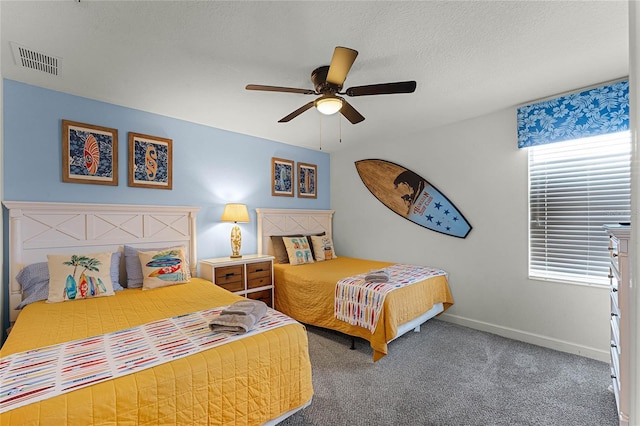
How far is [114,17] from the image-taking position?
1773 mm

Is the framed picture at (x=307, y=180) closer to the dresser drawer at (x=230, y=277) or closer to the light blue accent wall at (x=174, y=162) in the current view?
the light blue accent wall at (x=174, y=162)

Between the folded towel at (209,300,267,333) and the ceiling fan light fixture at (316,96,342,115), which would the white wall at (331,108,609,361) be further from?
the folded towel at (209,300,267,333)

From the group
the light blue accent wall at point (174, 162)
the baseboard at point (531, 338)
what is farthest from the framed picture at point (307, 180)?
the baseboard at point (531, 338)

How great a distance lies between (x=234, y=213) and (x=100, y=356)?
91.6 inches

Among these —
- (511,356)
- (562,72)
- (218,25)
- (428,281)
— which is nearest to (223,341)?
(218,25)

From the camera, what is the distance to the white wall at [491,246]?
2.85 metres

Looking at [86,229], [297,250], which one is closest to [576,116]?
[297,250]

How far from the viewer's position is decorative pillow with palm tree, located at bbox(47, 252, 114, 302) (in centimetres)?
238

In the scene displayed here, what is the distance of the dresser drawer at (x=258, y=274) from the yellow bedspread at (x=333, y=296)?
148 mm

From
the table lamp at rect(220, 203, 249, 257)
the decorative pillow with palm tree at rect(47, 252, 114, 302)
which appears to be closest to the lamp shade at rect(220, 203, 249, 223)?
the table lamp at rect(220, 203, 249, 257)

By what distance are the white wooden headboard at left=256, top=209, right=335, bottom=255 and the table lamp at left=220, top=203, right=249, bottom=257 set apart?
418 millimetres

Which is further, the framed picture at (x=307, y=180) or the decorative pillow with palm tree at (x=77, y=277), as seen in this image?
the framed picture at (x=307, y=180)

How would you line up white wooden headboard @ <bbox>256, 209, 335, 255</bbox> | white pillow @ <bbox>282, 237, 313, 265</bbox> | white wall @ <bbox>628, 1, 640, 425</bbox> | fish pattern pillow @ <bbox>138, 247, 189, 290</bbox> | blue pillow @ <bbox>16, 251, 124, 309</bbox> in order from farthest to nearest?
white wooden headboard @ <bbox>256, 209, 335, 255</bbox> → white pillow @ <bbox>282, 237, 313, 265</bbox> → fish pattern pillow @ <bbox>138, 247, 189, 290</bbox> → blue pillow @ <bbox>16, 251, 124, 309</bbox> → white wall @ <bbox>628, 1, 640, 425</bbox>

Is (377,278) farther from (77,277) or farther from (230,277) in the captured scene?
(77,277)
